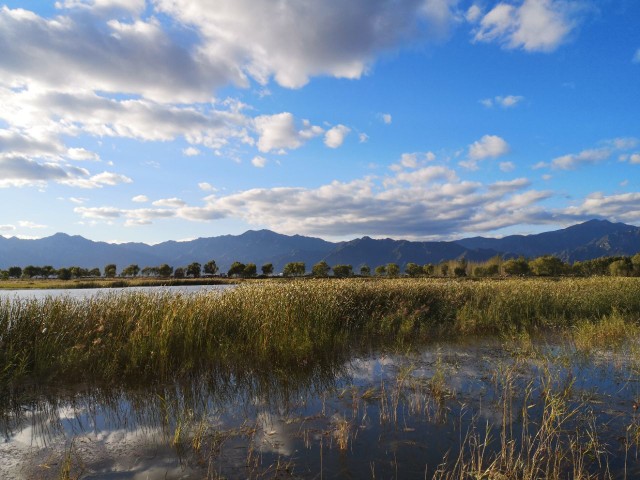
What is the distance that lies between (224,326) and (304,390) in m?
5.27

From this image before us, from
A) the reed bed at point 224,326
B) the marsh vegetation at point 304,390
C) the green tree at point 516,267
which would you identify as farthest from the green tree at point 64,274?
the marsh vegetation at point 304,390

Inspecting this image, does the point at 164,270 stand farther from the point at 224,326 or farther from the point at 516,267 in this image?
the point at 224,326

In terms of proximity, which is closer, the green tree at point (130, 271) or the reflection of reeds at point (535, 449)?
the reflection of reeds at point (535, 449)

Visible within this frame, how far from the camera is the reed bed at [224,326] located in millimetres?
9609

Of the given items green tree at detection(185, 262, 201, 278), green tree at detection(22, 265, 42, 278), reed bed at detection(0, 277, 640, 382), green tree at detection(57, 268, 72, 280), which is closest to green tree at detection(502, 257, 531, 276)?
reed bed at detection(0, 277, 640, 382)

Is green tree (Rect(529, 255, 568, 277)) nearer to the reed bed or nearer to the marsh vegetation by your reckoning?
the reed bed

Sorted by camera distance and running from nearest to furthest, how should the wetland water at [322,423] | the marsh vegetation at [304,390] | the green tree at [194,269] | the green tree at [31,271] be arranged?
1. the wetland water at [322,423]
2. the marsh vegetation at [304,390]
3. the green tree at [194,269]
4. the green tree at [31,271]

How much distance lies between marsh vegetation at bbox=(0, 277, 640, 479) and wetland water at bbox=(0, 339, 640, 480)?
0.04 m

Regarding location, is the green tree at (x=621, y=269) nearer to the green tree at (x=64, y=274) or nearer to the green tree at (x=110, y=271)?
the green tree at (x=110, y=271)

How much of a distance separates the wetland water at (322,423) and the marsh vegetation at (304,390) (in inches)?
1.4

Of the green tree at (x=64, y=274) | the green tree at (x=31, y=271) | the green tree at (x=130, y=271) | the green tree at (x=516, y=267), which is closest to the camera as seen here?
the green tree at (x=516, y=267)

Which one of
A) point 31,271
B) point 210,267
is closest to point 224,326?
point 210,267

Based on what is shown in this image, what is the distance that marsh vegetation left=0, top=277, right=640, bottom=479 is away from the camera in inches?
209

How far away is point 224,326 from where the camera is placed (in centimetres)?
1270
